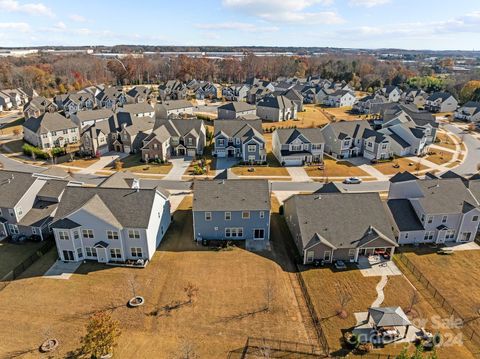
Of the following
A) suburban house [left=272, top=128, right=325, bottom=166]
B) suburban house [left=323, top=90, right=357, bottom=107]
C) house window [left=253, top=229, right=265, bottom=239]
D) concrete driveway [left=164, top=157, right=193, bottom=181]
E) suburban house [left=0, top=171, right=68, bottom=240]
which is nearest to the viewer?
suburban house [left=0, top=171, right=68, bottom=240]

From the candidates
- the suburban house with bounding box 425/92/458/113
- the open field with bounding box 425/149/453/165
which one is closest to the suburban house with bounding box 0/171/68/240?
the open field with bounding box 425/149/453/165

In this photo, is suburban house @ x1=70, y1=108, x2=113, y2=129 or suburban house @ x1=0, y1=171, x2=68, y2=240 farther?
suburban house @ x1=70, y1=108, x2=113, y2=129

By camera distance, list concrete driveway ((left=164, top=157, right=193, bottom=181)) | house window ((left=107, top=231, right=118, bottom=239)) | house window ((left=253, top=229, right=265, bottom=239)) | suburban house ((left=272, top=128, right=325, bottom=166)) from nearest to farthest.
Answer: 1. house window ((left=107, top=231, right=118, bottom=239))
2. house window ((left=253, top=229, right=265, bottom=239))
3. concrete driveway ((left=164, top=157, right=193, bottom=181))
4. suburban house ((left=272, top=128, right=325, bottom=166))

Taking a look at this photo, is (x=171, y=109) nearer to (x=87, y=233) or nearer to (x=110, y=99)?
(x=110, y=99)

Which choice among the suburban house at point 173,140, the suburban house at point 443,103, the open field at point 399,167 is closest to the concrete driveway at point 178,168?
the suburban house at point 173,140

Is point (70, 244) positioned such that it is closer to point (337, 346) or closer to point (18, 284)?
point (18, 284)

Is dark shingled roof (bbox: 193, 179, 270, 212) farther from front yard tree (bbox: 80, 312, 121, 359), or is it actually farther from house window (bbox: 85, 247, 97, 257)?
front yard tree (bbox: 80, 312, 121, 359)

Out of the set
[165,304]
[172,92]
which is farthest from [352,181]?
[172,92]

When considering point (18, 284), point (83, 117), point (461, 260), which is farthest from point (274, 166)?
point (83, 117)
